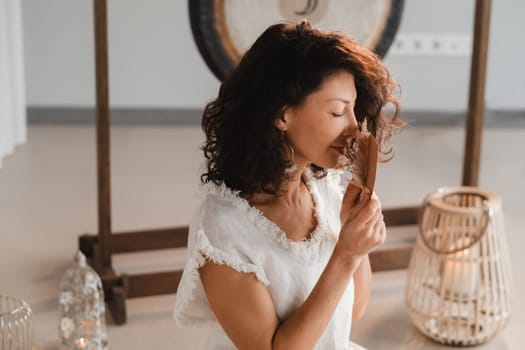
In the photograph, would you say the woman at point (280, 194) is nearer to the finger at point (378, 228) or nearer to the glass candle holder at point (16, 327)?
the finger at point (378, 228)

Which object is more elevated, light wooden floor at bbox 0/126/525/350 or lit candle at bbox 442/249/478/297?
lit candle at bbox 442/249/478/297

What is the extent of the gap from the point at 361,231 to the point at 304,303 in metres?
0.13

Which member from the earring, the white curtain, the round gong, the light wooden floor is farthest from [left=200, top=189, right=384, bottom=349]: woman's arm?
the white curtain

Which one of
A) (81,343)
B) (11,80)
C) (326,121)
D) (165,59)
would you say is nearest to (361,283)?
(326,121)

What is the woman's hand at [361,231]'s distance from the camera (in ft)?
3.86

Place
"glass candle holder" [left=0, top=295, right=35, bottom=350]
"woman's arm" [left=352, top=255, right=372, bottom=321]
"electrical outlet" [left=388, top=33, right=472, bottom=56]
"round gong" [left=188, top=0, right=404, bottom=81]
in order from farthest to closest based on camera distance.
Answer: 1. "electrical outlet" [left=388, top=33, right=472, bottom=56]
2. "round gong" [left=188, top=0, right=404, bottom=81]
3. "glass candle holder" [left=0, top=295, right=35, bottom=350]
4. "woman's arm" [left=352, top=255, right=372, bottom=321]

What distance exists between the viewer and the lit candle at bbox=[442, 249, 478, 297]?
2248 mm

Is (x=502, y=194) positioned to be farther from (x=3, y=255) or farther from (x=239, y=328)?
(x=239, y=328)

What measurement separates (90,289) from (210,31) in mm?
758

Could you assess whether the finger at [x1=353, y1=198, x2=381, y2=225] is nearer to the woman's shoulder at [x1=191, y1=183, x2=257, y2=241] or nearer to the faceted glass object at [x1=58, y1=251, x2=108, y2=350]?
the woman's shoulder at [x1=191, y1=183, x2=257, y2=241]

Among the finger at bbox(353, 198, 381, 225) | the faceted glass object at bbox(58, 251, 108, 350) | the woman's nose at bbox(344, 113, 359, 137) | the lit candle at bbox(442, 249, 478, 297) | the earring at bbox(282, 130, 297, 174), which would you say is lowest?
the faceted glass object at bbox(58, 251, 108, 350)

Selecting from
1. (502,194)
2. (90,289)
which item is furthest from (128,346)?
(502,194)

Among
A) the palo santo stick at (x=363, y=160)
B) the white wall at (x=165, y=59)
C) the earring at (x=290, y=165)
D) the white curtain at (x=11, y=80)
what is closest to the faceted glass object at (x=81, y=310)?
the earring at (x=290, y=165)

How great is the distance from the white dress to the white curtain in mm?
2771
